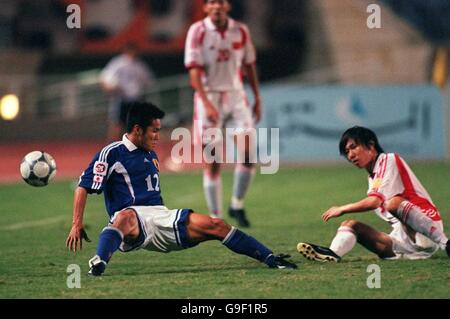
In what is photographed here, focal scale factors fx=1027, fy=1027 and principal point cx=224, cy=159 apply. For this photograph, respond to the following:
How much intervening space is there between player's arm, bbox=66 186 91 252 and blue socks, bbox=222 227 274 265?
995 millimetres

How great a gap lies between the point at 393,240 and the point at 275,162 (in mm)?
10346

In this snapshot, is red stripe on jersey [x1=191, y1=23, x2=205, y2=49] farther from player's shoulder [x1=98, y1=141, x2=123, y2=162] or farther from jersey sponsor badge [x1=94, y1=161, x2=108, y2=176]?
jersey sponsor badge [x1=94, y1=161, x2=108, y2=176]

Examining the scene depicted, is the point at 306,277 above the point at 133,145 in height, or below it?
below

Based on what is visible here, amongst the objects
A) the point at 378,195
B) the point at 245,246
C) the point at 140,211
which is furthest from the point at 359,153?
the point at 140,211

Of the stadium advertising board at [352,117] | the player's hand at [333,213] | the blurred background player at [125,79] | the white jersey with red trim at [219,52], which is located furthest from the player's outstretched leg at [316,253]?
the blurred background player at [125,79]

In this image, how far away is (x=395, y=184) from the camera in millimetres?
7477

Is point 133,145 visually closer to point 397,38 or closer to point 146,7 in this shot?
point 397,38

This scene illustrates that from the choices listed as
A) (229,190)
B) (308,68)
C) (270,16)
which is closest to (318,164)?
(229,190)

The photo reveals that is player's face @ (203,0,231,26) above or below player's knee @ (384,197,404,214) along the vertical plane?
above

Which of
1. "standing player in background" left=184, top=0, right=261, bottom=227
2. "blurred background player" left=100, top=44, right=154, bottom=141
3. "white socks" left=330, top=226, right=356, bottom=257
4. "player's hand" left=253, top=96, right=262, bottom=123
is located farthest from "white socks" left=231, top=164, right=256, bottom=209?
"blurred background player" left=100, top=44, right=154, bottom=141

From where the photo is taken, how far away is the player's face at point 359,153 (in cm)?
750

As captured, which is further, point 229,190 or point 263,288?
point 229,190

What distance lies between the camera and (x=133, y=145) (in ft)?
24.4

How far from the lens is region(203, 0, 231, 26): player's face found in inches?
410
